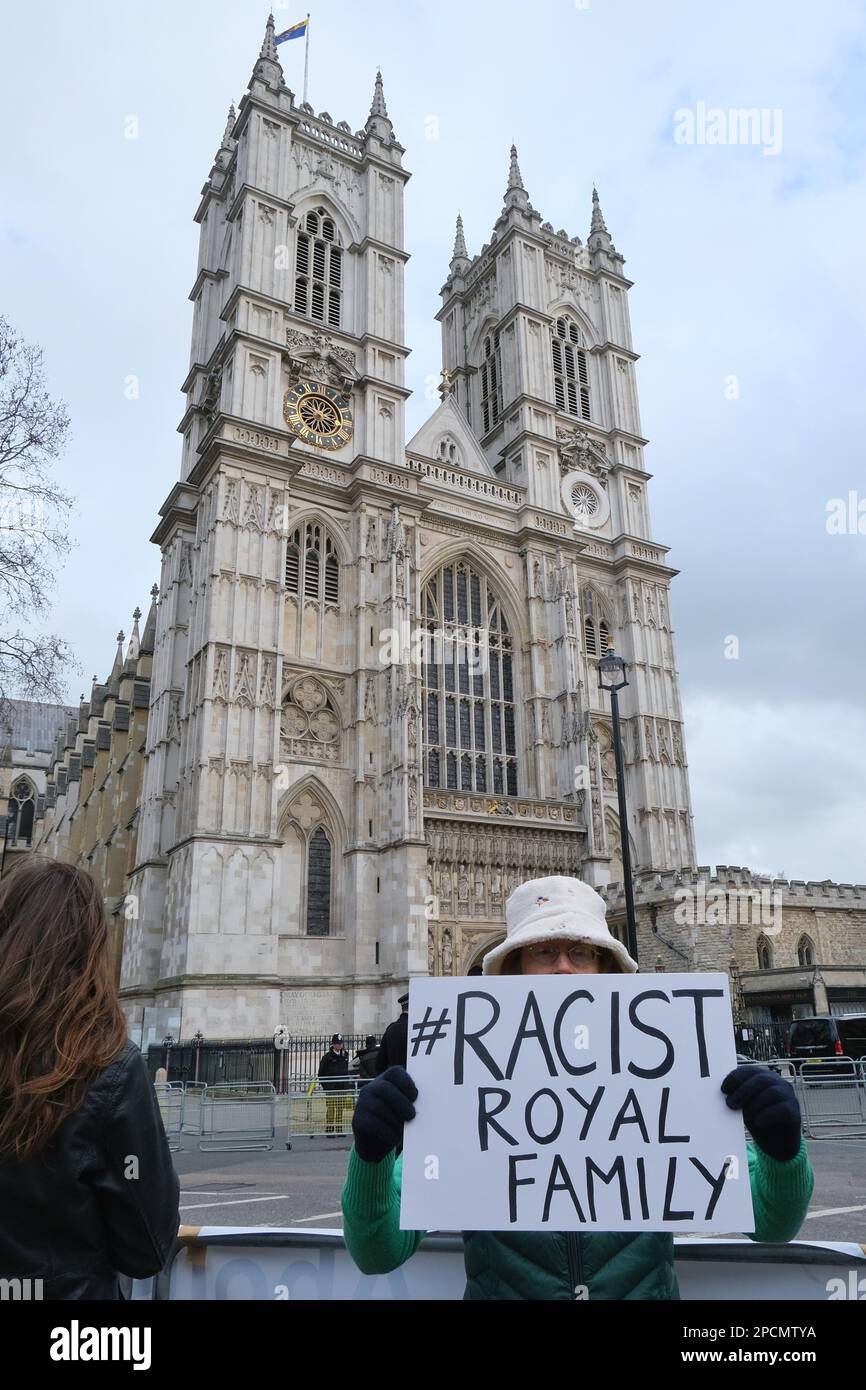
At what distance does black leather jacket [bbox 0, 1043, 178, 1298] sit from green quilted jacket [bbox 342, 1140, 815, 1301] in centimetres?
42

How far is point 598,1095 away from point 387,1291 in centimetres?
93

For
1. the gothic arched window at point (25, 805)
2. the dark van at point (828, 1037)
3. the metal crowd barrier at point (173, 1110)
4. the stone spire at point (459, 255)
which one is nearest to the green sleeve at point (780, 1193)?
the metal crowd barrier at point (173, 1110)

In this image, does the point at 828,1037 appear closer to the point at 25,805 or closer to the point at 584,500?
the point at 584,500

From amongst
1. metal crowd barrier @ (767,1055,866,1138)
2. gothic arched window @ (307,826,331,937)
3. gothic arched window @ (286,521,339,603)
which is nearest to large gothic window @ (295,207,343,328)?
gothic arched window @ (286,521,339,603)

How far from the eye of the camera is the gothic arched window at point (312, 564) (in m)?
27.8

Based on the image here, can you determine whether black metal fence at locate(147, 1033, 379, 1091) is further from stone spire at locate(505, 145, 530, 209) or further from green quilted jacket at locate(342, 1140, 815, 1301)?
stone spire at locate(505, 145, 530, 209)

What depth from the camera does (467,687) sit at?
30.2m

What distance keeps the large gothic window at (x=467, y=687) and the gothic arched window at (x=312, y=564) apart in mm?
3514

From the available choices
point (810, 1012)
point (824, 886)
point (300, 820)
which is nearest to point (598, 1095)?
point (810, 1012)

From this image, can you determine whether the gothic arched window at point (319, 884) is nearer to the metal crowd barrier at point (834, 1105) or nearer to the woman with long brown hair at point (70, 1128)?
the metal crowd barrier at point (834, 1105)

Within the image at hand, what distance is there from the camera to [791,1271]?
2365 mm

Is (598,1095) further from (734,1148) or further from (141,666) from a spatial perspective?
(141,666)

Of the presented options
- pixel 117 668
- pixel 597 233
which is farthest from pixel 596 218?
pixel 117 668

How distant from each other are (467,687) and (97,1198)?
2852 centimetres
